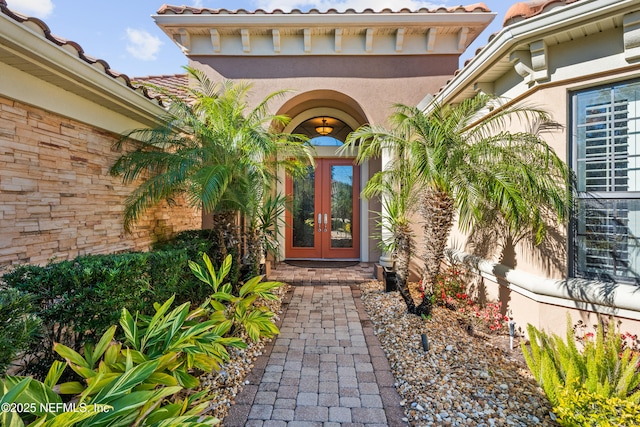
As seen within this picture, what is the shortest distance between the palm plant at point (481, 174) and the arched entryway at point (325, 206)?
4854 mm

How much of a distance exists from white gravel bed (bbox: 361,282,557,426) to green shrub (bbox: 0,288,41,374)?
10.5 ft

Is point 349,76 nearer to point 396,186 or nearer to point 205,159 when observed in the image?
point 396,186

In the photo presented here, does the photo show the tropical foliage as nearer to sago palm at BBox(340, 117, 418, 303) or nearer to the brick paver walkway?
sago palm at BBox(340, 117, 418, 303)

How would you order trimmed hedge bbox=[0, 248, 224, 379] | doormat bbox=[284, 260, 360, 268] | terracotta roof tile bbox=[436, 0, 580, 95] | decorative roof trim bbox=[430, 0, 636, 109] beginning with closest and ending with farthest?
trimmed hedge bbox=[0, 248, 224, 379]
decorative roof trim bbox=[430, 0, 636, 109]
terracotta roof tile bbox=[436, 0, 580, 95]
doormat bbox=[284, 260, 360, 268]

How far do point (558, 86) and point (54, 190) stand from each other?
7.02m

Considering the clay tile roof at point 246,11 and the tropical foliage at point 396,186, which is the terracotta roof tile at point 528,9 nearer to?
the tropical foliage at point 396,186

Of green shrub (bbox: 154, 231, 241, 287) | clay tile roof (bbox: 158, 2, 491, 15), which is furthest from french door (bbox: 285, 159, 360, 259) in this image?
clay tile roof (bbox: 158, 2, 491, 15)

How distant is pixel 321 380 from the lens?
351 centimetres

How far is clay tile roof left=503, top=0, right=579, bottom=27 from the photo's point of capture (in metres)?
3.69

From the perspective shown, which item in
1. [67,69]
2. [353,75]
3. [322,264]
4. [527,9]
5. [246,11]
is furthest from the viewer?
[322,264]

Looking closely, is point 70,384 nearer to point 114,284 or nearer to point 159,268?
point 114,284

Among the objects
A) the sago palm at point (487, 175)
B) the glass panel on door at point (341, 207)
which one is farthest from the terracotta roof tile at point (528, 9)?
the glass panel on door at point (341, 207)

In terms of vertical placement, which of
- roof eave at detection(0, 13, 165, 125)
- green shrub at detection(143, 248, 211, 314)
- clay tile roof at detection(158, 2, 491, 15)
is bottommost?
green shrub at detection(143, 248, 211, 314)

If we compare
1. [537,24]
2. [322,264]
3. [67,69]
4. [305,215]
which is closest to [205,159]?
[67,69]
